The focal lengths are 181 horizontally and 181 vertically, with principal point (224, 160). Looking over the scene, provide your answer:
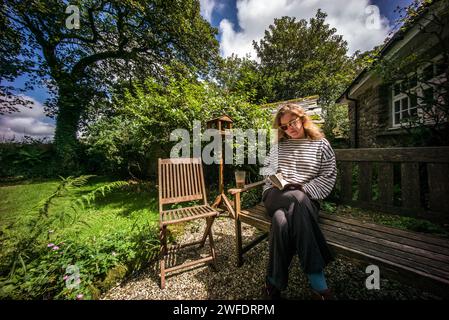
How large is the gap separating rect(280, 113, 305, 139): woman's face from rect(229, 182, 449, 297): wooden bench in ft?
3.21

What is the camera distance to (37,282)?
65.1 inches

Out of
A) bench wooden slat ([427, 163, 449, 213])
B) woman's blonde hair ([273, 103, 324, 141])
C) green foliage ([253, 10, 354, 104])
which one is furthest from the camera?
green foliage ([253, 10, 354, 104])

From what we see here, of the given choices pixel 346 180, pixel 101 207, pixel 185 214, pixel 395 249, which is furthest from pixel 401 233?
pixel 101 207

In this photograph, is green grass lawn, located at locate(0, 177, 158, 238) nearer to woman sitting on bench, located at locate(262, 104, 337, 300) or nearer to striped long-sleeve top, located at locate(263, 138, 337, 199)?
woman sitting on bench, located at locate(262, 104, 337, 300)

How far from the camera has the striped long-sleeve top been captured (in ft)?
6.00

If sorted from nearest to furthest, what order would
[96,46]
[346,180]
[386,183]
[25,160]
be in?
[386,183]
[346,180]
[25,160]
[96,46]

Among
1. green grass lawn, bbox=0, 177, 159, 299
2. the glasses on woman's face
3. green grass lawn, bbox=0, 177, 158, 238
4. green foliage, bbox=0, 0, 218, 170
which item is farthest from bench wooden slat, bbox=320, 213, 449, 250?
green foliage, bbox=0, 0, 218, 170

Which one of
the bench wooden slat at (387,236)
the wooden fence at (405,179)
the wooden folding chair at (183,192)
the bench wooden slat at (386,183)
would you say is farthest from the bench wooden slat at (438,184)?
the wooden folding chair at (183,192)

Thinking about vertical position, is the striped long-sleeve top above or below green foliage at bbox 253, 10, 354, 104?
below

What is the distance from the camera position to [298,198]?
1646 millimetres

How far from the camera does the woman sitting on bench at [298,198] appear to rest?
1.46m

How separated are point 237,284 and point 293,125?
6.11ft

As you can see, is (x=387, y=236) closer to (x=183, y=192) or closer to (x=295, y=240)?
(x=295, y=240)

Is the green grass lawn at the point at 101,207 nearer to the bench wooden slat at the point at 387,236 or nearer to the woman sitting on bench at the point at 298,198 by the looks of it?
the woman sitting on bench at the point at 298,198
